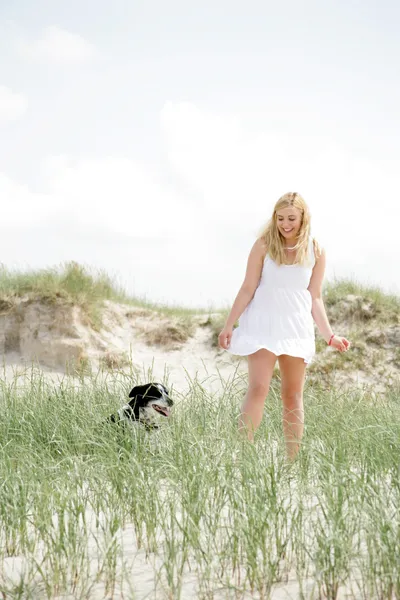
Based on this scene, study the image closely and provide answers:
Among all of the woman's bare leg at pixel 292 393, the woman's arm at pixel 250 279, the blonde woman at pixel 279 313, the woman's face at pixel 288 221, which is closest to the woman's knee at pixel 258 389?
the blonde woman at pixel 279 313

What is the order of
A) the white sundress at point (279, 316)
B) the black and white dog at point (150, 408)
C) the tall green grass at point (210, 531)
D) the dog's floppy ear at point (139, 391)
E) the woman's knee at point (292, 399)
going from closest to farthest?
the tall green grass at point (210, 531)
the white sundress at point (279, 316)
the woman's knee at point (292, 399)
the black and white dog at point (150, 408)
the dog's floppy ear at point (139, 391)

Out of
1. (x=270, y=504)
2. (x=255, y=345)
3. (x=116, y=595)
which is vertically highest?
(x=255, y=345)

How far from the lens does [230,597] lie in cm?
268

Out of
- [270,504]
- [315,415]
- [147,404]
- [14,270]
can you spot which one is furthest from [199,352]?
[270,504]

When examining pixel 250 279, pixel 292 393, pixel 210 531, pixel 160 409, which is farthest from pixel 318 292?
pixel 210 531

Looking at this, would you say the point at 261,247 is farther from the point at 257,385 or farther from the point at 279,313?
the point at 257,385

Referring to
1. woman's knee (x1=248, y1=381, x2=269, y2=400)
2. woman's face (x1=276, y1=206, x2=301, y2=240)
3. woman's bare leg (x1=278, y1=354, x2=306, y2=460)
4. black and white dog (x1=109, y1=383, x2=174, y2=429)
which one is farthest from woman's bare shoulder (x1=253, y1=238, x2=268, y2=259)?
black and white dog (x1=109, y1=383, x2=174, y2=429)

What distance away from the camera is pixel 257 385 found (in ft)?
14.5

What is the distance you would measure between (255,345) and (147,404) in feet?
3.09

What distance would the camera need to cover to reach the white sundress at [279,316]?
4375 mm

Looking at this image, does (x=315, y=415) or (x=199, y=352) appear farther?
(x=199, y=352)

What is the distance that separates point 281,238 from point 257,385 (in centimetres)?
103

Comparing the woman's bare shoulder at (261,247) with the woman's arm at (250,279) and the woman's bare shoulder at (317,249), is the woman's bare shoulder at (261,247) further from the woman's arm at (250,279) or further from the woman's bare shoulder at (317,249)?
the woman's bare shoulder at (317,249)

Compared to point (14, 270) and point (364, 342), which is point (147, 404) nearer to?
point (364, 342)
